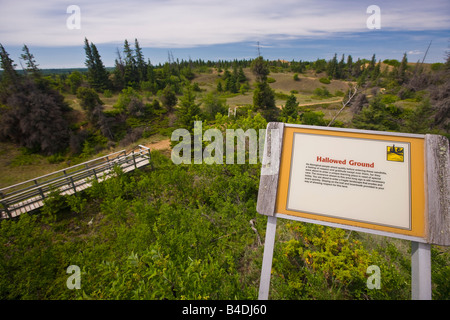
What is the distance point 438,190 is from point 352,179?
3.11 feet

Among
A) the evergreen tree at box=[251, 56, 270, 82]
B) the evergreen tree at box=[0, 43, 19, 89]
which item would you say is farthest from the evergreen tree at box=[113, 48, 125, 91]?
the evergreen tree at box=[251, 56, 270, 82]

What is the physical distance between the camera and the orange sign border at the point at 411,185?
260 centimetres

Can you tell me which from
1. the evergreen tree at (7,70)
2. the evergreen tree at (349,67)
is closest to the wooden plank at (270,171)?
the evergreen tree at (7,70)

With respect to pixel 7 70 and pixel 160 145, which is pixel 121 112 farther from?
pixel 7 70

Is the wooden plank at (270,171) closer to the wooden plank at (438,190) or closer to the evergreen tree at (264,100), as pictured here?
the wooden plank at (438,190)

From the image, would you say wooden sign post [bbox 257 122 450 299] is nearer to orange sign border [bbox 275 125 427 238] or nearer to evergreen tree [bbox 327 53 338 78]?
orange sign border [bbox 275 125 427 238]

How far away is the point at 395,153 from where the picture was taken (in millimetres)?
2797

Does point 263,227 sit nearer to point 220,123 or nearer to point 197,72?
point 220,123

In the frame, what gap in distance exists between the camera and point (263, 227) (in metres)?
6.01

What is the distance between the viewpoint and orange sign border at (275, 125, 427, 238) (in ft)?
8.52

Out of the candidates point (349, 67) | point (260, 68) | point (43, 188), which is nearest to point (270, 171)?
point (43, 188)

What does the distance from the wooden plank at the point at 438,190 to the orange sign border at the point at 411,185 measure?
8cm

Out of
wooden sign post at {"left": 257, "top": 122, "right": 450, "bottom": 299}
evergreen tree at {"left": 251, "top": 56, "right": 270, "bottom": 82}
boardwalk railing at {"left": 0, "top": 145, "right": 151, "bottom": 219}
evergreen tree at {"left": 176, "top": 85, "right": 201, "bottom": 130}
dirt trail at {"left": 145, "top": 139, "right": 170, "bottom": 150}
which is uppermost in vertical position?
evergreen tree at {"left": 251, "top": 56, "right": 270, "bottom": 82}
